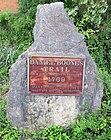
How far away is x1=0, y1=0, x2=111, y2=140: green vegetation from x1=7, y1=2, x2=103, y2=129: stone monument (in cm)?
11

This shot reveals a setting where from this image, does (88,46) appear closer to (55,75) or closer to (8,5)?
(55,75)

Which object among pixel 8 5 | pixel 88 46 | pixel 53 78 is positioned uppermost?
pixel 8 5

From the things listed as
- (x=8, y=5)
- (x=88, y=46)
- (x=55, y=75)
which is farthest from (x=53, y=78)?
(x=8, y=5)

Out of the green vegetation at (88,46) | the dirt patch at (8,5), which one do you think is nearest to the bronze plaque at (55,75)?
the green vegetation at (88,46)

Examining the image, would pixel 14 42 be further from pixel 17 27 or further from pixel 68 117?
pixel 68 117

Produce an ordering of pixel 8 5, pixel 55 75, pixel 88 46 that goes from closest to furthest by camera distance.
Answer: pixel 55 75 < pixel 88 46 < pixel 8 5

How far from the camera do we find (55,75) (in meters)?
4.04

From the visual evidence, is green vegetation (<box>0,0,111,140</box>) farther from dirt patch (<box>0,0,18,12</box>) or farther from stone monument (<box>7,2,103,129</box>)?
dirt patch (<box>0,0,18,12</box>)

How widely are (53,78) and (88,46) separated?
57.9 inches

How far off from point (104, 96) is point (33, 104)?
0.88 m

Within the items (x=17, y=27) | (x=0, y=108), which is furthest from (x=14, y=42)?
(x=0, y=108)

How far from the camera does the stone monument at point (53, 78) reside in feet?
12.9

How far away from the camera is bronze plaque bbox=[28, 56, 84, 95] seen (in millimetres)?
3963

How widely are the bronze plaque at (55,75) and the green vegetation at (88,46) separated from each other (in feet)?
1.07
